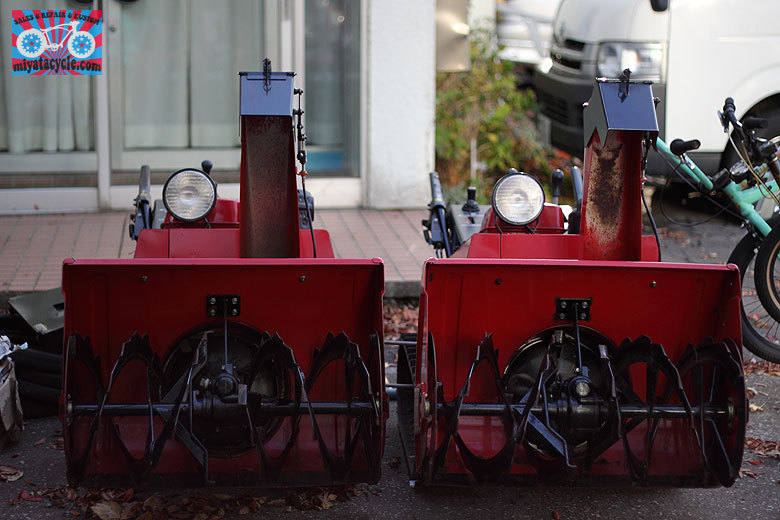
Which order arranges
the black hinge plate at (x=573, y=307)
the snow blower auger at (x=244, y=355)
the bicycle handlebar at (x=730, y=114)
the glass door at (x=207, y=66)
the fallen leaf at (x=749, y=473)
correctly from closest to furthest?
the snow blower auger at (x=244, y=355)
the black hinge plate at (x=573, y=307)
the fallen leaf at (x=749, y=473)
the bicycle handlebar at (x=730, y=114)
the glass door at (x=207, y=66)

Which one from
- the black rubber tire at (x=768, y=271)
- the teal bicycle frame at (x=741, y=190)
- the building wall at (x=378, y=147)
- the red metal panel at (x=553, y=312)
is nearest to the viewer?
the red metal panel at (x=553, y=312)

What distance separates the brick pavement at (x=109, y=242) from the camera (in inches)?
262

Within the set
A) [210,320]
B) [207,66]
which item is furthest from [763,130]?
[210,320]

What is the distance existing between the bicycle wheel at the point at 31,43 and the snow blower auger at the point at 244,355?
5.37 meters

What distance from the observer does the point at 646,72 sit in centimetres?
836

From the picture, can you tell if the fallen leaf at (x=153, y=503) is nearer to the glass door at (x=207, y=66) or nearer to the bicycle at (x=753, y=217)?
the bicycle at (x=753, y=217)

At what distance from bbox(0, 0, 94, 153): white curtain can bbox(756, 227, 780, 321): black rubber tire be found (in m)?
6.03

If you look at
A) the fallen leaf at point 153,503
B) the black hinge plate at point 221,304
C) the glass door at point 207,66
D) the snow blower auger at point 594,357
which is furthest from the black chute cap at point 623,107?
the glass door at point 207,66

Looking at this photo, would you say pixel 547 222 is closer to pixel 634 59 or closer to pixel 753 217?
pixel 753 217

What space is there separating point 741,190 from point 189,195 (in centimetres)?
355

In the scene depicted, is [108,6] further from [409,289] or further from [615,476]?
[615,476]

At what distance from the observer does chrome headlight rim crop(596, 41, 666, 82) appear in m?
8.34

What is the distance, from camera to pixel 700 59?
8.33 metres

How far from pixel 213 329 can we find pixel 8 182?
5.46m
